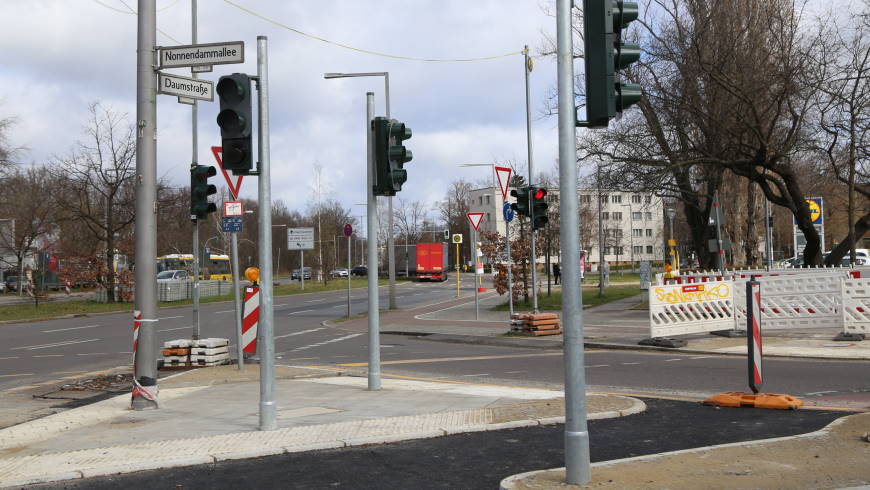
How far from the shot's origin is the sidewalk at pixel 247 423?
708cm

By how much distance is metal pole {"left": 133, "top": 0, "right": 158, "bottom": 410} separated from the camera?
9.84 metres

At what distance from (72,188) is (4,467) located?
39.9 metres

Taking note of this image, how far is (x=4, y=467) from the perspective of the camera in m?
6.90

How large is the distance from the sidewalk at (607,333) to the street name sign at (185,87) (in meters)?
10.9

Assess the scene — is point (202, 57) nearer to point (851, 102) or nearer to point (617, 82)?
point (617, 82)

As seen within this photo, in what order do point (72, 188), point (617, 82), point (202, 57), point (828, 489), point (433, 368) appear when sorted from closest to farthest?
1. point (828, 489)
2. point (617, 82)
3. point (202, 57)
4. point (433, 368)
5. point (72, 188)

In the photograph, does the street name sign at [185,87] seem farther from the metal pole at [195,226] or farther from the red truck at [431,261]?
the red truck at [431,261]

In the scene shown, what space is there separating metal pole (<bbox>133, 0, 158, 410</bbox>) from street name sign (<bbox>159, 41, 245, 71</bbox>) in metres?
0.22

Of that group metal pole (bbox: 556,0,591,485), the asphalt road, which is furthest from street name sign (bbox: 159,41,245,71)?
metal pole (bbox: 556,0,591,485)

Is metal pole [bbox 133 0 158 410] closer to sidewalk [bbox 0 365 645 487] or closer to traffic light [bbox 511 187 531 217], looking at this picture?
sidewalk [bbox 0 365 645 487]

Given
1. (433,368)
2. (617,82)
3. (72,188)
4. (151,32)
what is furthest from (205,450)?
(72,188)

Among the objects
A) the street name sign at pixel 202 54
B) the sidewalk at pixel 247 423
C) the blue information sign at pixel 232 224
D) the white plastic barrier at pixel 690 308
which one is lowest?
the sidewalk at pixel 247 423

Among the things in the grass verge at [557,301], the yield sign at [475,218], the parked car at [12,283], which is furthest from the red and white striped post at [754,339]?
the parked car at [12,283]

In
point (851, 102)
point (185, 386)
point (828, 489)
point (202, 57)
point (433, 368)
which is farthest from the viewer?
point (851, 102)
